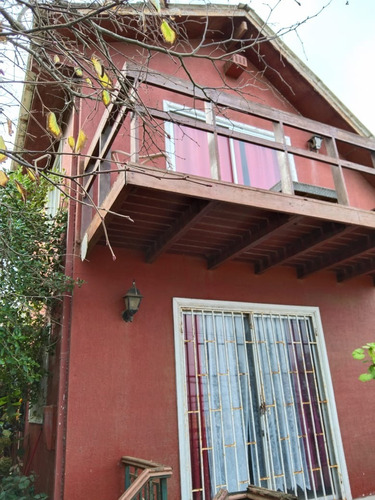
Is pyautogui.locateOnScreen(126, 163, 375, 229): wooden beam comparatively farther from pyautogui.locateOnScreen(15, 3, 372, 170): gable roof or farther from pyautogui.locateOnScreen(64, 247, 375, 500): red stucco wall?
pyautogui.locateOnScreen(15, 3, 372, 170): gable roof

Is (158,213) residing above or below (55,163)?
below

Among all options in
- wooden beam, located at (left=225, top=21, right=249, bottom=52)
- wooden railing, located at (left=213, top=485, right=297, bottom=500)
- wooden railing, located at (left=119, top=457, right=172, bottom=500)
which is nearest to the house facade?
wooden beam, located at (left=225, top=21, right=249, bottom=52)

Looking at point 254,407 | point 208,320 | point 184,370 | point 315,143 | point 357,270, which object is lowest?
point 254,407

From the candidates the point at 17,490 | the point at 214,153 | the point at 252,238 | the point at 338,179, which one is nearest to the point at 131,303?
the point at 252,238

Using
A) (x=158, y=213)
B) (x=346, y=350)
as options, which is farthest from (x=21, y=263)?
(x=346, y=350)

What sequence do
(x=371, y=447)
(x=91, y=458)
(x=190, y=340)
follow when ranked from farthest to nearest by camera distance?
(x=371, y=447) < (x=190, y=340) < (x=91, y=458)

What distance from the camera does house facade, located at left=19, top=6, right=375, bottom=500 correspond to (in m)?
4.24

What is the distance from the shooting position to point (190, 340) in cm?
514

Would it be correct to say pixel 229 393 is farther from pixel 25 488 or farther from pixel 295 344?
pixel 25 488

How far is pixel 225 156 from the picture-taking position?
6656mm

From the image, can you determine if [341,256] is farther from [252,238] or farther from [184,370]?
[184,370]

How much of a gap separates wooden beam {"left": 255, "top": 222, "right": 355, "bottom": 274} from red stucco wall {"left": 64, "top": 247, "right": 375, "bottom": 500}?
0.26m

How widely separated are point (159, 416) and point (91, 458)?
2.71 ft

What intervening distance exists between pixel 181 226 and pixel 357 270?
325cm
